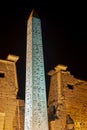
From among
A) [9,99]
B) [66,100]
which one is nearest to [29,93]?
[9,99]

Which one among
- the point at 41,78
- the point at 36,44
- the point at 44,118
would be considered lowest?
the point at 44,118

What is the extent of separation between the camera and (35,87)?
1230 centimetres

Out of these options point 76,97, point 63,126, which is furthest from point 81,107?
point 63,126

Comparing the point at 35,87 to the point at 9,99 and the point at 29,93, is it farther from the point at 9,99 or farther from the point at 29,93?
the point at 9,99

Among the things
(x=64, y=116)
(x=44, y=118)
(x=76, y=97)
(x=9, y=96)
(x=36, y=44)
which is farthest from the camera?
(x=76, y=97)

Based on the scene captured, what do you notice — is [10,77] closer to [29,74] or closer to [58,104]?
[58,104]

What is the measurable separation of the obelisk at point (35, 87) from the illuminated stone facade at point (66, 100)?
7201mm

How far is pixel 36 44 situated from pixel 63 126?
299 inches

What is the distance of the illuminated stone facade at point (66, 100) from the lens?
1997 cm

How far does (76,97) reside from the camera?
21453mm

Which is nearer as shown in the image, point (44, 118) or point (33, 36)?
point (44, 118)

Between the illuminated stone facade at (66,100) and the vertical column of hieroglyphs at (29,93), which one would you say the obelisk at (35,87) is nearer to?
the vertical column of hieroglyphs at (29,93)

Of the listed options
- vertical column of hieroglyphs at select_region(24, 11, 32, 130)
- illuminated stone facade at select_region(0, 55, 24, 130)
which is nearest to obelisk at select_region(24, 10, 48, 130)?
vertical column of hieroglyphs at select_region(24, 11, 32, 130)

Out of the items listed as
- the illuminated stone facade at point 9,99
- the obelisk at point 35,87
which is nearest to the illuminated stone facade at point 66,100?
the illuminated stone facade at point 9,99
